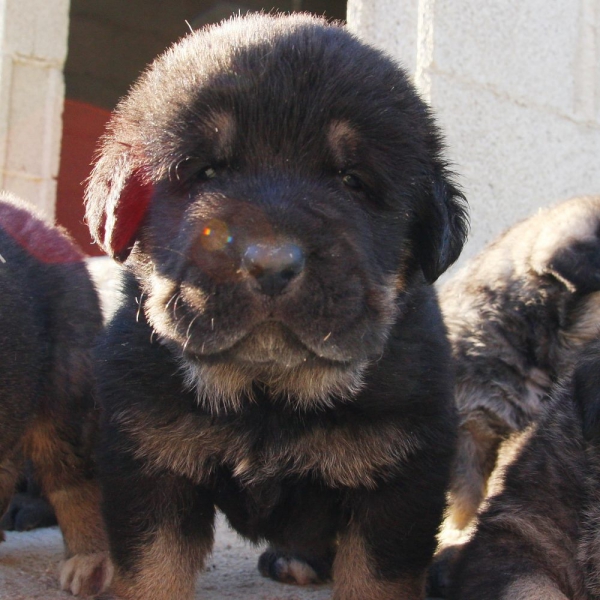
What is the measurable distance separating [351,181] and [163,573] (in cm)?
143

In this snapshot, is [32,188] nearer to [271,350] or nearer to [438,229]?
[438,229]

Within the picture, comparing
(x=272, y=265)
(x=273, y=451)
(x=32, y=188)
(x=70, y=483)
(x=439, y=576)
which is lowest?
(x=439, y=576)

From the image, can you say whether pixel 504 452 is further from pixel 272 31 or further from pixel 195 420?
pixel 272 31

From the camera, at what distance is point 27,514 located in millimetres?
4633

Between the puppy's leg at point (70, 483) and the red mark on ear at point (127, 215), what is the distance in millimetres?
1097

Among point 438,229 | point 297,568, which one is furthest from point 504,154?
point 297,568

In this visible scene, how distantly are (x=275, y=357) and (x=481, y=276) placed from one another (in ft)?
7.64

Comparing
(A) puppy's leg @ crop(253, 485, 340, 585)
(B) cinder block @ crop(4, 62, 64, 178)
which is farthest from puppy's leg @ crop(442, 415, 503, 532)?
(B) cinder block @ crop(4, 62, 64, 178)

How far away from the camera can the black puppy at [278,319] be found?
271 centimetres

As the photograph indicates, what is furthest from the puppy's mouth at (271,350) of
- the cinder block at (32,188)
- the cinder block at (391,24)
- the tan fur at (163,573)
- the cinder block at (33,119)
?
the cinder block at (33,119)

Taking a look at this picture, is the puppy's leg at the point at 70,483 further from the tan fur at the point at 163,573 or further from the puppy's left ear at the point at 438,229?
the puppy's left ear at the point at 438,229

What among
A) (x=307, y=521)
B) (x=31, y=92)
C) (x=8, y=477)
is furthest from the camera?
(x=31, y=92)

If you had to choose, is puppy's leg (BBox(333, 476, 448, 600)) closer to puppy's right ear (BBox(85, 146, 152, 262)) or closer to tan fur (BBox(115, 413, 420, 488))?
tan fur (BBox(115, 413, 420, 488))

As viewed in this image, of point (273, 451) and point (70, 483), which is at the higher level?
point (273, 451)
